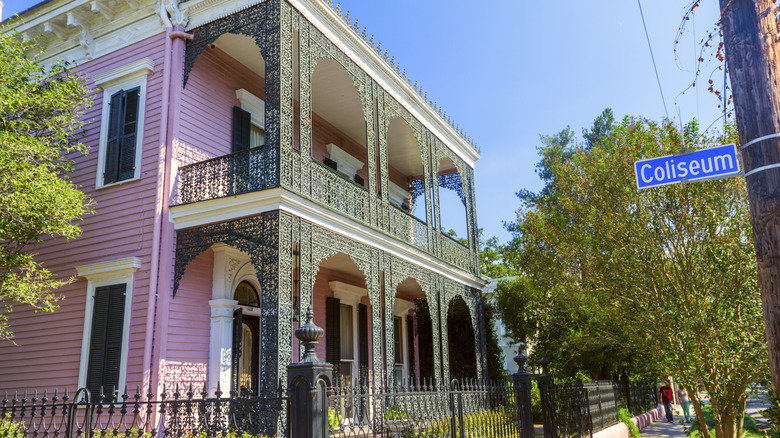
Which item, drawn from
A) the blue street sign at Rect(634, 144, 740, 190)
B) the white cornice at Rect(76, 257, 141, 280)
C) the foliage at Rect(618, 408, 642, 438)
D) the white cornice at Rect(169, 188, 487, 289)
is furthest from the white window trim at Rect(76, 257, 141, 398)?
the foliage at Rect(618, 408, 642, 438)

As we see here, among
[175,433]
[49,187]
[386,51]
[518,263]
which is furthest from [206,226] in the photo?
[518,263]

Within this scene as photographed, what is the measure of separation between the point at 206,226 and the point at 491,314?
12.0 meters

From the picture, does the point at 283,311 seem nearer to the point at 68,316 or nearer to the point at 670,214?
the point at 68,316

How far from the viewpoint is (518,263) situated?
58.4 feet

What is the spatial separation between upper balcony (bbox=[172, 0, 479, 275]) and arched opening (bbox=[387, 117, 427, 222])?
0.08 meters

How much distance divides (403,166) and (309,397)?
14.0 m

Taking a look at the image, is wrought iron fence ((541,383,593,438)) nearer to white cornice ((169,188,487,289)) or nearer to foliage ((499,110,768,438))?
foliage ((499,110,768,438))

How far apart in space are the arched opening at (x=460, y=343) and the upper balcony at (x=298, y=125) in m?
2.19

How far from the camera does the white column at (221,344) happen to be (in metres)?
9.90

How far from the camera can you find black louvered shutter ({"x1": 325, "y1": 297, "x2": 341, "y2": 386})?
13.3 meters

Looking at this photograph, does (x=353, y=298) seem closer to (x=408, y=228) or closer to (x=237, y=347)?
(x=408, y=228)

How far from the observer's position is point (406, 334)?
1766 cm

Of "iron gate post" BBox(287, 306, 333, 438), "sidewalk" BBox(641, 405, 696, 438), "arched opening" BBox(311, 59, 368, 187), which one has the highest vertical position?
"arched opening" BBox(311, 59, 368, 187)

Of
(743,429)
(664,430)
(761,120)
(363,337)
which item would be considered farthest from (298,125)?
(664,430)
